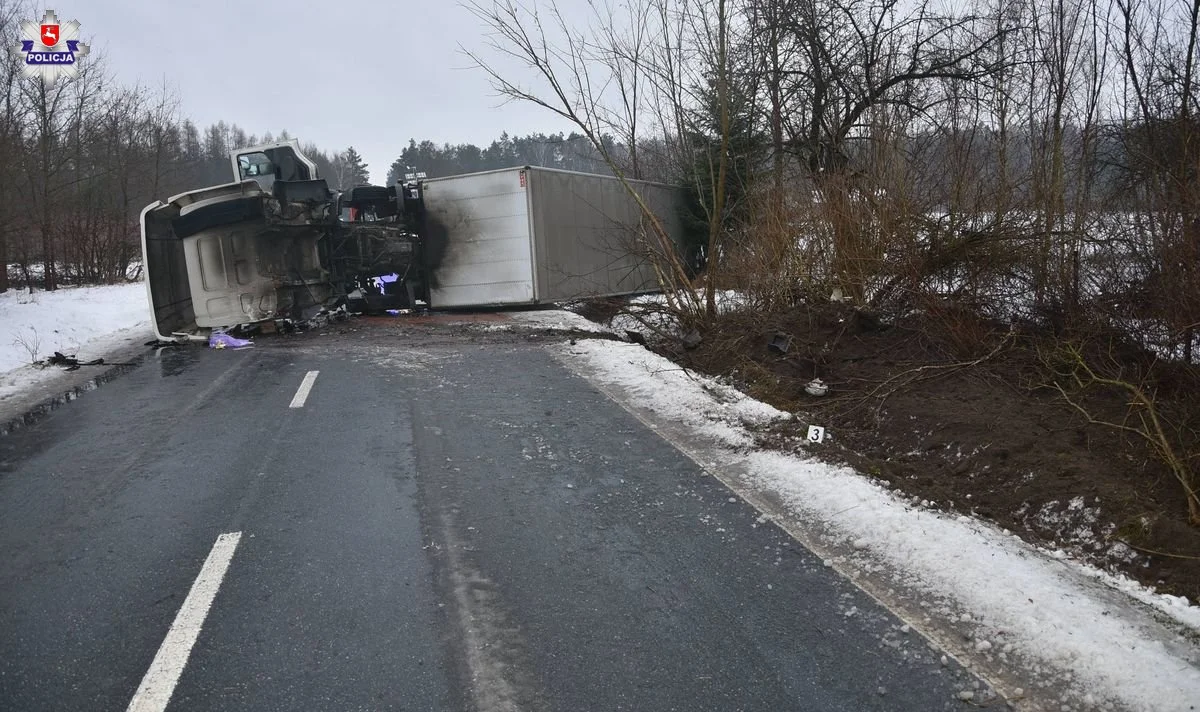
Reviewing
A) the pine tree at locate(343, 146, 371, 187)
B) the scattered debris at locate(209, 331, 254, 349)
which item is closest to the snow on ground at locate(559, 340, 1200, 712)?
the scattered debris at locate(209, 331, 254, 349)

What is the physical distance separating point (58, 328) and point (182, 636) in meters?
14.8

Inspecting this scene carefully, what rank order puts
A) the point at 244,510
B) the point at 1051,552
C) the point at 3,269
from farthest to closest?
the point at 3,269 → the point at 244,510 → the point at 1051,552

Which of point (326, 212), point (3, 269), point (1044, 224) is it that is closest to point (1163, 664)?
point (1044, 224)

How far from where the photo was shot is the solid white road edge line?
313 centimetres

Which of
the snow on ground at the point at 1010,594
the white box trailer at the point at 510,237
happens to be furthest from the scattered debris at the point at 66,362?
the snow on ground at the point at 1010,594

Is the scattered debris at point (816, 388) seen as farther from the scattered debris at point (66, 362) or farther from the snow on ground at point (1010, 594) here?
the scattered debris at point (66, 362)

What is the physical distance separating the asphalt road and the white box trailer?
975cm

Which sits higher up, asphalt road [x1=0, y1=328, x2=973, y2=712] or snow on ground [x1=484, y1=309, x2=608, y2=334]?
snow on ground [x1=484, y1=309, x2=608, y2=334]

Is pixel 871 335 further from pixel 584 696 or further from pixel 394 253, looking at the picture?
pixel 394 253

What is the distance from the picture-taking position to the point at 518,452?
6543mm

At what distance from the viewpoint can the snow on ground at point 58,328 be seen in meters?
11.4

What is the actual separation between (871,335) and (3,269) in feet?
72.5

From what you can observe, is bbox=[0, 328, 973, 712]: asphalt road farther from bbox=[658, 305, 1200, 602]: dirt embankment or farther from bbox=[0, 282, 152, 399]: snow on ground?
bbox=[0, 282, 152, 399]: snow on ground

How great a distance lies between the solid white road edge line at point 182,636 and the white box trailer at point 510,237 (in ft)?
40.9
